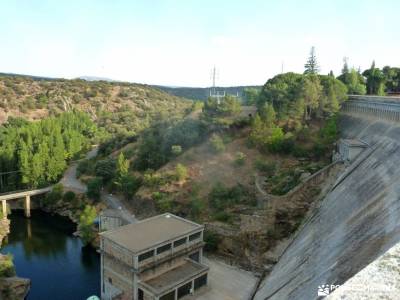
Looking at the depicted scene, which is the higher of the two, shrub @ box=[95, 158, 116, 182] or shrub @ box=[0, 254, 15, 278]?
shrub @ box=[95, 158, 116, 182]

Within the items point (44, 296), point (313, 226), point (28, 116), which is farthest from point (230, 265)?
point (28, 116)

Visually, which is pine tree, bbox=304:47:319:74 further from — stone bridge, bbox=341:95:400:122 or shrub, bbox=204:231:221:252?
shrub, bbox=204:231:221:252

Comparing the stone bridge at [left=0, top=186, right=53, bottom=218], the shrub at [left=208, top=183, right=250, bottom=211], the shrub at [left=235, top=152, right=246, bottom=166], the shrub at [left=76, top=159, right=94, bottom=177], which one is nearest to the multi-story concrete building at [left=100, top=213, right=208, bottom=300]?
the shrub at [left=208, top=183, right=250, bottom=211]

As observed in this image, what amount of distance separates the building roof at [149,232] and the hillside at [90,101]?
61.8 metres

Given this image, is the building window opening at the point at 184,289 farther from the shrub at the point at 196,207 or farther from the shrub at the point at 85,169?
the shrub at the point at 85,169

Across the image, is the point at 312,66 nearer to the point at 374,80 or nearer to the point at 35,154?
the point at 374,80

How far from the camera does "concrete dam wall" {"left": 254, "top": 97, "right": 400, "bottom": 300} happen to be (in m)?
16.1

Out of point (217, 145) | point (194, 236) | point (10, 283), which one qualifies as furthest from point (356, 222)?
point (217, 145)

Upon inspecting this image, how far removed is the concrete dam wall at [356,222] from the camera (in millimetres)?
16062

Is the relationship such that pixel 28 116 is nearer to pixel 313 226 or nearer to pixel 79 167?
pixel 79 167

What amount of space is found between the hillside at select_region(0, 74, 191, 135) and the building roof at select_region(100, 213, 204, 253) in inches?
2432

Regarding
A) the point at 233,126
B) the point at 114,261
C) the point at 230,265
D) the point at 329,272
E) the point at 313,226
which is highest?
the point at 233,126

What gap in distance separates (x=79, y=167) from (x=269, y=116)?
35.1 meters

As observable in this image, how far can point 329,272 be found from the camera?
16891 millimetres
